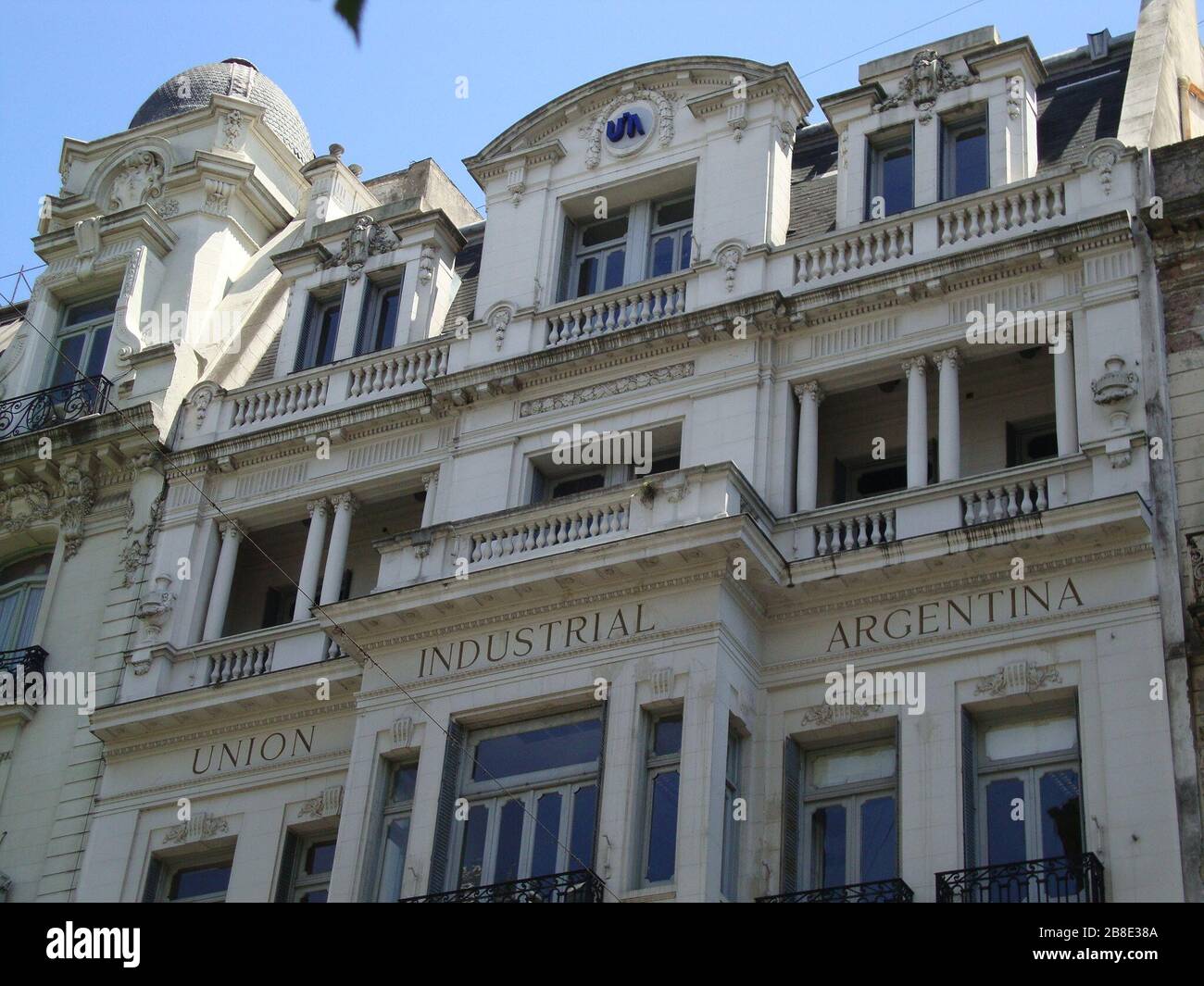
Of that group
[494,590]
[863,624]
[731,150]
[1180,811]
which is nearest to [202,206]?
[731,150]

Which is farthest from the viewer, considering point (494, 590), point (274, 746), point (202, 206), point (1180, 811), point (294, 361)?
point (202, 206)

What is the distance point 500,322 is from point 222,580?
5.20 meters

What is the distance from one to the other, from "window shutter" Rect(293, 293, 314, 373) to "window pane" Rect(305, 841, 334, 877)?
7.89 meters

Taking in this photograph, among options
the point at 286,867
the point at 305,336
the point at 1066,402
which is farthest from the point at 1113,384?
the point at 305,336

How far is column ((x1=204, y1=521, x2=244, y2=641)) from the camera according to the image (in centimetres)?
2836

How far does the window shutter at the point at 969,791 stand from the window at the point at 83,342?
15810mm

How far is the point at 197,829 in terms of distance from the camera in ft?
86.6

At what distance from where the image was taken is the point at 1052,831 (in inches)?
843

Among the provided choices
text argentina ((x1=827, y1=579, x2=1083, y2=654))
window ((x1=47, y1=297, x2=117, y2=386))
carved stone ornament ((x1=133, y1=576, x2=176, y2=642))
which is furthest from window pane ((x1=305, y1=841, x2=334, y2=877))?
window ((x1=47, y1=297, x2=117, y2=386))

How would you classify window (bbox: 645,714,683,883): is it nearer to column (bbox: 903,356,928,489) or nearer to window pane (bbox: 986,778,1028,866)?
window pane (bbox: 986,778,1028,866)

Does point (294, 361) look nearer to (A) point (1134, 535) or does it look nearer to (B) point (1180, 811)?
(A) point (1134, 535)

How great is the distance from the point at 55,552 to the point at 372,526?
189 inches

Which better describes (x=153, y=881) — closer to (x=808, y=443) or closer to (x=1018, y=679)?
(x=808, y=443)

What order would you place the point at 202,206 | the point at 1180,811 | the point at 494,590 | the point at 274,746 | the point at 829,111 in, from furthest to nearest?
the point at 202,206, the point at 829,111, the point at 274,746, the point at 494,590, the point at 1180,811
